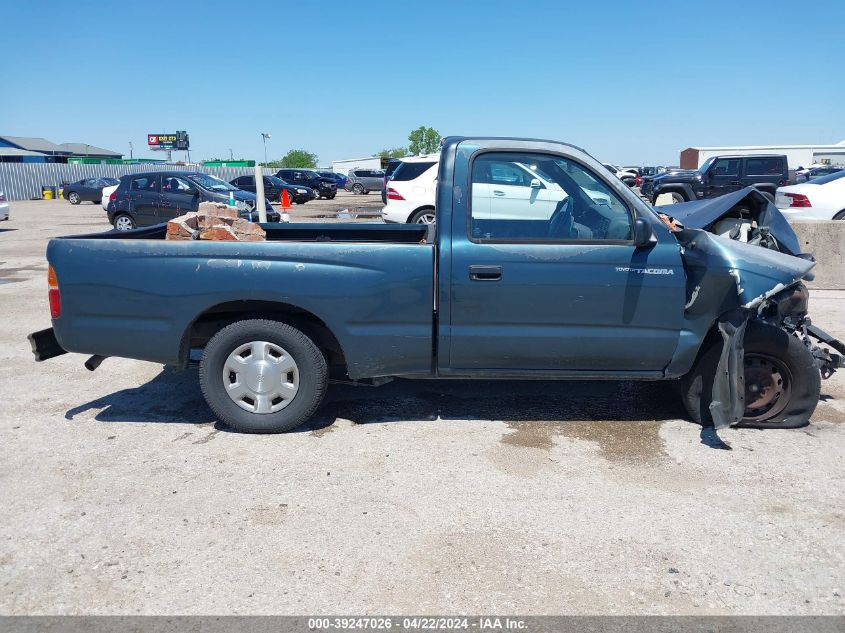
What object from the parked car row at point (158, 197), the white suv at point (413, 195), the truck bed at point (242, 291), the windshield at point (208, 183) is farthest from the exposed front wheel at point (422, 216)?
the truck bed at point (242, 291)

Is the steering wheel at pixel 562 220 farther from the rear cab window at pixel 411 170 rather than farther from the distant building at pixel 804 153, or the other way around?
the distant building at pixel 804 153

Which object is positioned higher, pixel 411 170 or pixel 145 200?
pixel 411 170

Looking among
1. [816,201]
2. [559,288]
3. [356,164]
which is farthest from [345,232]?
[356,164]

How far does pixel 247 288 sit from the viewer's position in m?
4.27

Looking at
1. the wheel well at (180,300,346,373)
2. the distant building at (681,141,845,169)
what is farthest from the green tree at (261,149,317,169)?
the wheel well at (180,300,346,373)

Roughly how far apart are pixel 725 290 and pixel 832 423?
4.75 feet

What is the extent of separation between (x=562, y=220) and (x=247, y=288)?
7.02 feet

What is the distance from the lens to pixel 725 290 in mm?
4234

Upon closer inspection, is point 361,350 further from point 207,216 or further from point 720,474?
point 720,474

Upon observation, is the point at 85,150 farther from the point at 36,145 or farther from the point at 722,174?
the point at 722,174

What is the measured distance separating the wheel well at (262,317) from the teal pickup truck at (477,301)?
1 centimetres

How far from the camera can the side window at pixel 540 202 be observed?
14.1ft

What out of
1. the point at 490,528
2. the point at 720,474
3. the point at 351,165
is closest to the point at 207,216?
the point at 490,528

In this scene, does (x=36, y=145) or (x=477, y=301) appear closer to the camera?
(x=477, y=301)
